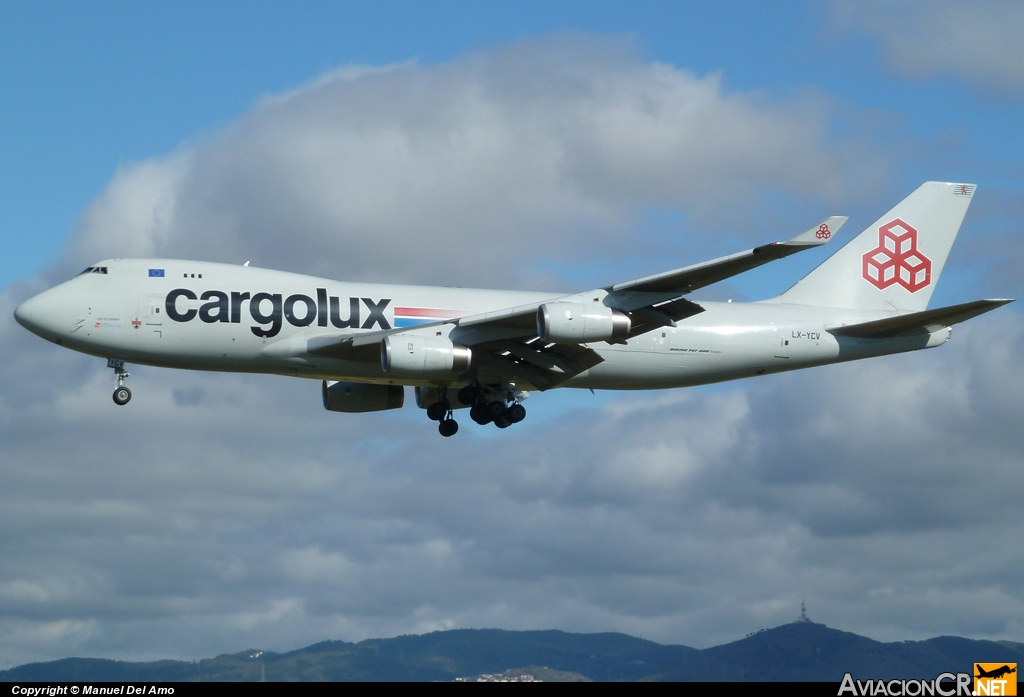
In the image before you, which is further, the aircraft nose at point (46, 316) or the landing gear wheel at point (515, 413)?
the landing gear wheel at point (515, 413)

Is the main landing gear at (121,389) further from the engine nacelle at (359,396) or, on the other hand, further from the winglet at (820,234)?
the winglet at (820,234)

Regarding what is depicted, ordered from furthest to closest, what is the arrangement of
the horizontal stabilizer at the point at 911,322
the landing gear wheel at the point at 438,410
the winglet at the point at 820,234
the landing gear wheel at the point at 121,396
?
the landing gear wheel at the point at 438,410 < the horizontal stabilizer at the point at 911,322 < the landing gear wheel at the point at 121,396 < the winglet at the point at 820,234

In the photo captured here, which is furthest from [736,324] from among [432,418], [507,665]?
[507,665]

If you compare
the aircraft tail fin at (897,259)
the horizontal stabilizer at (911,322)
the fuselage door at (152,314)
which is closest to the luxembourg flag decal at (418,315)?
the fuselage door at (152,314)

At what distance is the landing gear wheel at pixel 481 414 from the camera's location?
142 feet

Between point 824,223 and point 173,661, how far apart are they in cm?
4368

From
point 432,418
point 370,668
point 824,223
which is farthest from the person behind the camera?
point 370,668

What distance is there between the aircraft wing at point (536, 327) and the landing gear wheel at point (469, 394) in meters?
0.95

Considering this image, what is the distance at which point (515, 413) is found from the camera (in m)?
43.7

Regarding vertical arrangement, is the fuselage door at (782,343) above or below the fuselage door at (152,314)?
below

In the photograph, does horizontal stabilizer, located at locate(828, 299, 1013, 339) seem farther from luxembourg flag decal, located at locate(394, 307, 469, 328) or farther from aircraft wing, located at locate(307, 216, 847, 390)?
luxembourg flag decal, located at locate(394, 307, 469, 328)

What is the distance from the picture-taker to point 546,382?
42.6 m

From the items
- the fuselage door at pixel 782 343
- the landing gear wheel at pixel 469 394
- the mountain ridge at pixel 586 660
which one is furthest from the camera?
the mountain ridge at pixel 586 660

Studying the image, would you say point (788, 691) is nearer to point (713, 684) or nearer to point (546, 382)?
Answer: point (713, 684)
